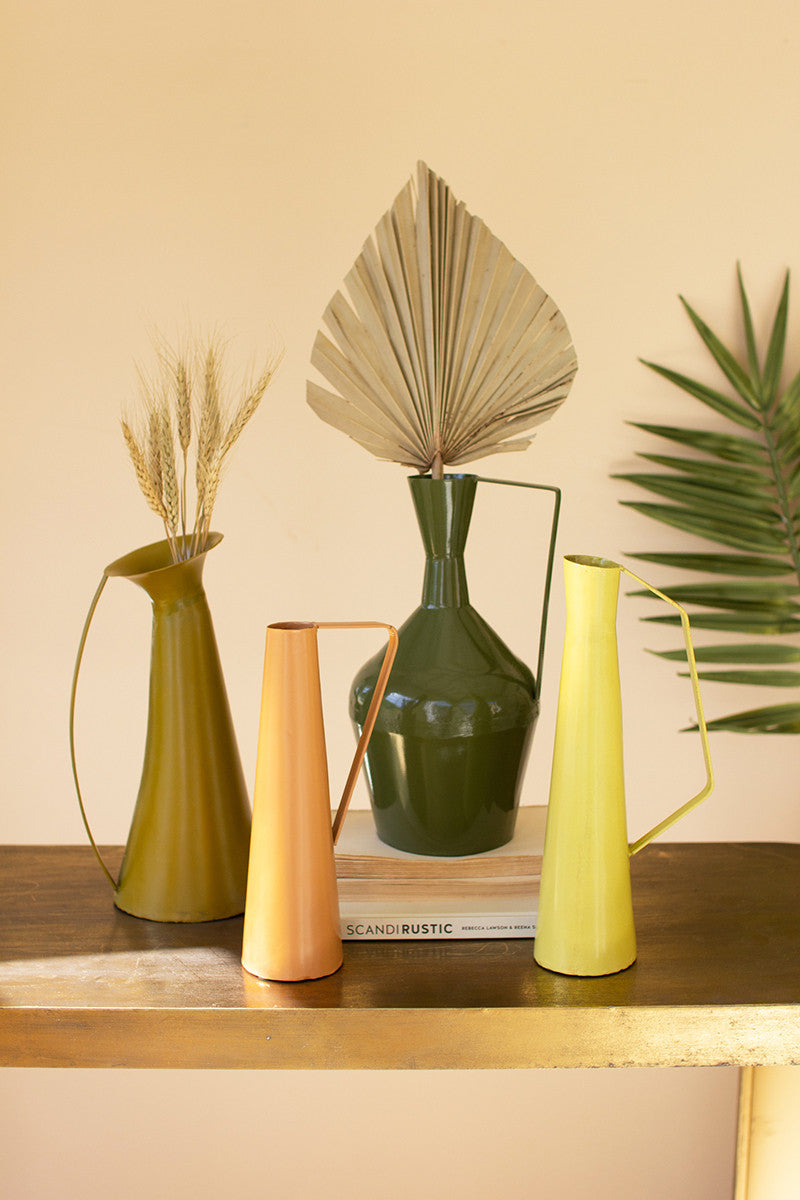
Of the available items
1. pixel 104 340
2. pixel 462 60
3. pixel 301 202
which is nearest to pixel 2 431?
pixel 104 340

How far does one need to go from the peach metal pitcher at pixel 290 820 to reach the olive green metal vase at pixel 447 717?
0.09m

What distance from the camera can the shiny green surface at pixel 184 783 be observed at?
826mm

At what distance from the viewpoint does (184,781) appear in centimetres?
83

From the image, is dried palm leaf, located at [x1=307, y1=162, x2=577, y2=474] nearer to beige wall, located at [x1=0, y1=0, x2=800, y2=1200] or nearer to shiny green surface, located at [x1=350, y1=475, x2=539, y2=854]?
shiny green surface, located at [x1=350, y1=475, x2=539, y2=854]

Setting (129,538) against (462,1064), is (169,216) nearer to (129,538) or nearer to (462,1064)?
(129,538)

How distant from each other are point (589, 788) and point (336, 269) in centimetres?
117

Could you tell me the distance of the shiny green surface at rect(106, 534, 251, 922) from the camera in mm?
826

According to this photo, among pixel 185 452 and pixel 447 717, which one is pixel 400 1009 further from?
pixel 185 452

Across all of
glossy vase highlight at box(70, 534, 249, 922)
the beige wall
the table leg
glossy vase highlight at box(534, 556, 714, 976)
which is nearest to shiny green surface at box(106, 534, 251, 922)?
glossy vase highlight at box(70, 534, 249, 922)

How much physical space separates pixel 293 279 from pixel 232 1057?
49.4 inches

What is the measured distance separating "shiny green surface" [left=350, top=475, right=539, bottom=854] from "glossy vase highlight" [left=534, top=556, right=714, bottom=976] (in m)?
0.08

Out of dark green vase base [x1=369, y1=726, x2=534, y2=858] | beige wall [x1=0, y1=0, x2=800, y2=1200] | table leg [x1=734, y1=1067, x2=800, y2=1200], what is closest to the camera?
dark green vase base [x1=369, y1=726, x2=534, y2=858]

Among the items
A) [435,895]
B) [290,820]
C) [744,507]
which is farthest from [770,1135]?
[744,507]

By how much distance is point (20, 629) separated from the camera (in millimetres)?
1707
